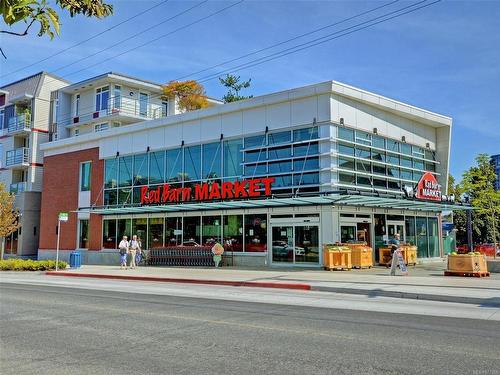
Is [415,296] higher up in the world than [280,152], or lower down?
lower down

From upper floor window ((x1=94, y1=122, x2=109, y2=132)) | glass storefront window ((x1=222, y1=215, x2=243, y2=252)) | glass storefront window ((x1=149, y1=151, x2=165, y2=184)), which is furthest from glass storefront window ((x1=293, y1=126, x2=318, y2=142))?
upper floor window ((x1=94, y1=122, x2=109, y2=132))

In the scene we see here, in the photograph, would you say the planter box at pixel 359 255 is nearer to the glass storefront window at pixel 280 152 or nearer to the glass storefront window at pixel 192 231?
the glass storefront window at pixel 280 152

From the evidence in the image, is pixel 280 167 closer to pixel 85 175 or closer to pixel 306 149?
pixel 306 149

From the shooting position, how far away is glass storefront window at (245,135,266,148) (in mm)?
26339

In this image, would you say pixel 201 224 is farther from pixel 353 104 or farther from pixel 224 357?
pixel 224 357

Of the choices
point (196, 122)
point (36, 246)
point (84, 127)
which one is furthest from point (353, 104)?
point (36, 246)

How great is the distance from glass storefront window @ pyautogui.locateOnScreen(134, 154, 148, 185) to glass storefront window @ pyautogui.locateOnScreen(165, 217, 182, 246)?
3361 mm

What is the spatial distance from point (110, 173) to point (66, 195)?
5.65m

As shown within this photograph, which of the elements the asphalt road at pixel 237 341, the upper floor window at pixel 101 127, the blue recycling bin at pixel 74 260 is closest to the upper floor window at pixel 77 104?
the upper floor window at pixel 101 127

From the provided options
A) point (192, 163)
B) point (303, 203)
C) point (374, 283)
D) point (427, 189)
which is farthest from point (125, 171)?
point (374, 283)

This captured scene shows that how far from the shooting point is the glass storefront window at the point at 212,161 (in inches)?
1109

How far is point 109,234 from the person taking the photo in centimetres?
3412

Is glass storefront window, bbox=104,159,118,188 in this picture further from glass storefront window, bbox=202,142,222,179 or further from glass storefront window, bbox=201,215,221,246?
glass storefront window, bbox=201,215,221,246

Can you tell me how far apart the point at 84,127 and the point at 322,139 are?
26944 millimetres
